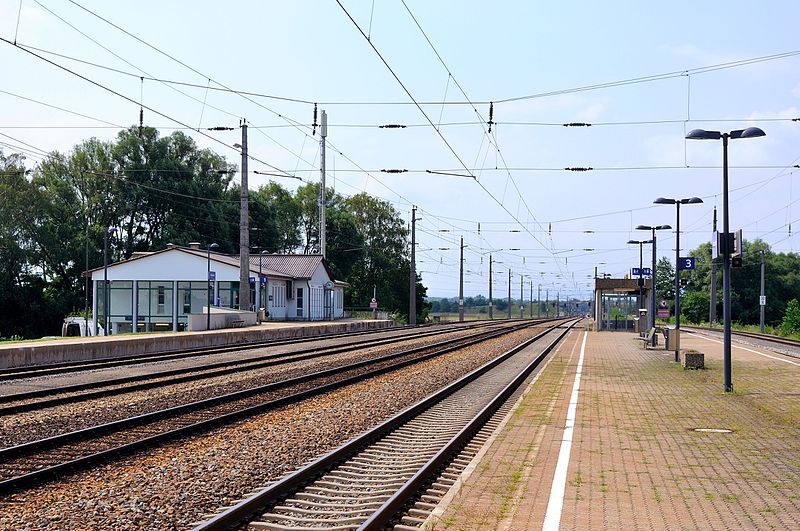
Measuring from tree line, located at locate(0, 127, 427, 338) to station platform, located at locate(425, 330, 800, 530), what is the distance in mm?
50762

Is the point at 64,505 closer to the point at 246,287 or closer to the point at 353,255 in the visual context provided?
the point at 246,287

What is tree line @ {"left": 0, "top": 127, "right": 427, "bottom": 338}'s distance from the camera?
7081 cm

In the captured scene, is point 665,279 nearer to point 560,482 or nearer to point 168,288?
point 168,288

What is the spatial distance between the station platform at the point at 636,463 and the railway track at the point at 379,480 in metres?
0.39

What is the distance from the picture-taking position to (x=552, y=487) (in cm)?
849

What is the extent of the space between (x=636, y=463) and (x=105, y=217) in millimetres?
77696

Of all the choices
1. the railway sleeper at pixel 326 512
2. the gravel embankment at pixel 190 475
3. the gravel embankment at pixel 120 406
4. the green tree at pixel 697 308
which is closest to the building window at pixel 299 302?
the gravel embankment at pixel 120 406

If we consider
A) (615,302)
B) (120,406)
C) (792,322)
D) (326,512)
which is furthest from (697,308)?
(326,512)

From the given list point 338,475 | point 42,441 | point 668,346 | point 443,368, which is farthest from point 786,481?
point 668,346

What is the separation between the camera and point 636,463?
9.91 metres

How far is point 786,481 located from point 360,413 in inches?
296

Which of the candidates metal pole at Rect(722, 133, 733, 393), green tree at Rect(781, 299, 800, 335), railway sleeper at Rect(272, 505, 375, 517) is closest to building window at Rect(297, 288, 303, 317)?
green tree at Rect(781, 299, 800, 335)

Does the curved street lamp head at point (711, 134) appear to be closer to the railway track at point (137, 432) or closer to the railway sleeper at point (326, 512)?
the railway track at point (137, 432)

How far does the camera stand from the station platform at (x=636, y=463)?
7.38 metres
